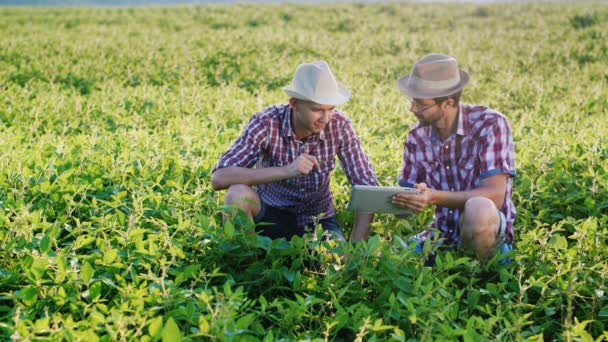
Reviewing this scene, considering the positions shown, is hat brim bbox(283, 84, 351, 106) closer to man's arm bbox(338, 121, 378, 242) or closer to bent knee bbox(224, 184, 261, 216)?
man's arm bbox(338, 121, 378, 242)

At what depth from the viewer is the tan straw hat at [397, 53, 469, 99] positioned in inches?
154

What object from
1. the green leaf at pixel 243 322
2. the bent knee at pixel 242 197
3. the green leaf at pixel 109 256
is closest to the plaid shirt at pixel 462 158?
the bent knee at pixel 242 197

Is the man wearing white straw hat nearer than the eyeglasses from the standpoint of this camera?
Yes

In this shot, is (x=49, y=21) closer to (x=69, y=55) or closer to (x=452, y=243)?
(x=69, y=55)

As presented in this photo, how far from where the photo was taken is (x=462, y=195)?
3783 mm

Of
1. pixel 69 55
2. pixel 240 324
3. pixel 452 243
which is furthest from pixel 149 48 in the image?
pixel 240 324

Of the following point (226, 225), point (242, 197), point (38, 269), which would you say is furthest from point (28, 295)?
point (242, 197)

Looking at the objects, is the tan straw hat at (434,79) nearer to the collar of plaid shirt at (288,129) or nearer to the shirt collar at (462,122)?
the shirt collar at (462,122)

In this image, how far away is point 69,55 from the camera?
41.7 ft

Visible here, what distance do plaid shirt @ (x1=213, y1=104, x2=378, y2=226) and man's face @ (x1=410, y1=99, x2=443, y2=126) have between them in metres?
0.51

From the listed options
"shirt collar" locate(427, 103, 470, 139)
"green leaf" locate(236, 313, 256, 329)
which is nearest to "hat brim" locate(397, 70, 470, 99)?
"shirt collar" locate(427, 103, 470, 139)

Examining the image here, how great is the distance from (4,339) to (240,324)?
102cm

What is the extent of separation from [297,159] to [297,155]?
472 millimetres

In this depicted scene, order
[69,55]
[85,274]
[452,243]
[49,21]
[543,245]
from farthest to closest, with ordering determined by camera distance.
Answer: [49,21] < [69,55] < [452,243] < [543,245] < [85,274]
